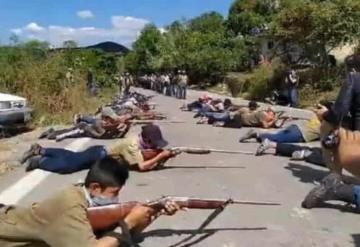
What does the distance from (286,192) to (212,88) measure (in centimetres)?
4662

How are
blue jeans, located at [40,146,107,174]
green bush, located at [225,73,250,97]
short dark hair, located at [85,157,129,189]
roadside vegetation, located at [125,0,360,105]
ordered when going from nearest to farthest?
short dark hair, located at [85,157,129,189] → blue jeans, located at [40,146,107,174] → roadside vegetation, located at [125,0,360,105] → green bush, located at [225,73,250,97]

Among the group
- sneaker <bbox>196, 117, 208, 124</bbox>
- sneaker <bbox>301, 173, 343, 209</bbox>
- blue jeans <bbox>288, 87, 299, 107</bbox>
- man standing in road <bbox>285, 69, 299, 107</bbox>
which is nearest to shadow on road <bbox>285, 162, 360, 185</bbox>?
sneaker <bbox>301, 173, 343, 209</bbox>

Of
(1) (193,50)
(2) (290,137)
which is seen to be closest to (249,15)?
(1) (193,50)

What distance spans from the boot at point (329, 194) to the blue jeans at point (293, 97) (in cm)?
1963

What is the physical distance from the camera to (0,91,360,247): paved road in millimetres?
6559

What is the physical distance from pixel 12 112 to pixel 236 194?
9.66 metres

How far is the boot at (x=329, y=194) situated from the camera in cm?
752

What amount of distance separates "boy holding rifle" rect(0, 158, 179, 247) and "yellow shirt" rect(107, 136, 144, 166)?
4923 millimetres

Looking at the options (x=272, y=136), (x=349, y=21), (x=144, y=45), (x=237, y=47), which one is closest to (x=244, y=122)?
(x=272, y=136)

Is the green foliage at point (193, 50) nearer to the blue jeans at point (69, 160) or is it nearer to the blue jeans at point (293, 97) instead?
the blue jeans at point (293, 97)

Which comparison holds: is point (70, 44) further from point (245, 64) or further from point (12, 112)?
point (245, 64)

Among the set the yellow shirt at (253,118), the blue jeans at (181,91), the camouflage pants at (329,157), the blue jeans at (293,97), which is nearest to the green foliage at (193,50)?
the blue jeans at (181,91)

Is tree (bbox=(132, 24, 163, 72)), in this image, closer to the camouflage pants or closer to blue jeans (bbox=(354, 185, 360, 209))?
blue jeans (bbox=(354, 185, 360, 209))

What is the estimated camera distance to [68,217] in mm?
4344
